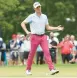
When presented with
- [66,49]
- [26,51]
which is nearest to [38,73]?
[26,51]

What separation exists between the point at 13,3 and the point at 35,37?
52.0 feet

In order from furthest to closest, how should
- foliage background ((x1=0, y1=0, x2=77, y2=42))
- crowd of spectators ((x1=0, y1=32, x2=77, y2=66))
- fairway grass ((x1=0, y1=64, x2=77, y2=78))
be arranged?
foliage background ((x1=0, y1=0, x2=77, y2=42)), crowd of spectators ((x1=0, y1=32, x2=77, y2=66)), fairway grass ((x1=0, y1=64, x2=77, y2=78))

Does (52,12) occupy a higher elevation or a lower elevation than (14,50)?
higher

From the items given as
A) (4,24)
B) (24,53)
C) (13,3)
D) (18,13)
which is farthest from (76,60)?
(18,13)

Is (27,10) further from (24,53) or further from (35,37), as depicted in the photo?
(35,37)

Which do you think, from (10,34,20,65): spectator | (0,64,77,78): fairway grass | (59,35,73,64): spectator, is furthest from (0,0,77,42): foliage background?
(0,64,77,78): fairway grass

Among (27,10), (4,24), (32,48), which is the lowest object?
(32,48)

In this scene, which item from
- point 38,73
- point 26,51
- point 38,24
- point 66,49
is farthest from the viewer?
point 66,49

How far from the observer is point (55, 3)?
53.9 m

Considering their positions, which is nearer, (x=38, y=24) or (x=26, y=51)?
(x=38, y=24)

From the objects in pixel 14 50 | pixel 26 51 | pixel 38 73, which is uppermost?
pixel 14 50

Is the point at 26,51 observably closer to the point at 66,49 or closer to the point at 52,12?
the point at 66,49

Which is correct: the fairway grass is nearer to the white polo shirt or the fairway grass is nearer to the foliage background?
the white polo shirt

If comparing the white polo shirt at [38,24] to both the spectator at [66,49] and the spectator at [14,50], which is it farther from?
the spectator at [14,50]
